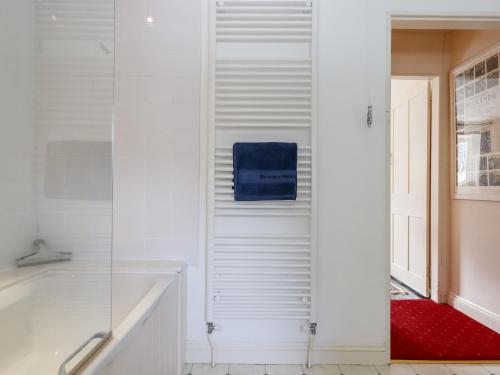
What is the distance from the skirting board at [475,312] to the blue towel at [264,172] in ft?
6.02

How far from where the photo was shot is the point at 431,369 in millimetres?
1934

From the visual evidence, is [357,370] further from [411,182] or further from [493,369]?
[411,182]

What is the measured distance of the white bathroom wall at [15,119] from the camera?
1272 millimetres

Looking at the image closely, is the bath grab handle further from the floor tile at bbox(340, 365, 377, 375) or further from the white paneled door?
the white paneled door

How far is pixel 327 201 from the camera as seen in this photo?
6.59 feet

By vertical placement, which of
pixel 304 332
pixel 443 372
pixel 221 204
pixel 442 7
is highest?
pixel 442 7

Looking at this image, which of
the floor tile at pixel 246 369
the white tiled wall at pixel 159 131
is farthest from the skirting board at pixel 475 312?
the white tiled wall at pixel 159 131

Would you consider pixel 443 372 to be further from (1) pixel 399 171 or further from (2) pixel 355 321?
(1) pixel 399 171

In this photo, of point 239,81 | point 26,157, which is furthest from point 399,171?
point 26,157

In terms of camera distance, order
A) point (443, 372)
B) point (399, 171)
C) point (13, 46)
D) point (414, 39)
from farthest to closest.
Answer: point (399, 171) → point (414, 39) → point (443, 372) → point (13, 46)

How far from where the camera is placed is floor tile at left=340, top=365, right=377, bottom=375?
1.91 m

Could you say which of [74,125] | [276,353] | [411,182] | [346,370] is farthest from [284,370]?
[411,182]

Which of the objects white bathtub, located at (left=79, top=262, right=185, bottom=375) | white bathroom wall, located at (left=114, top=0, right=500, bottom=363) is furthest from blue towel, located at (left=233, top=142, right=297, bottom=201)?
white bathtub, located at (left=79, top=262, right=185, bottom=375)

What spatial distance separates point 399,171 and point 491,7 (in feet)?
6.12
